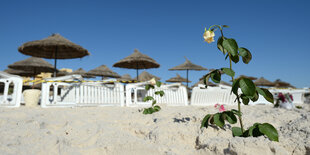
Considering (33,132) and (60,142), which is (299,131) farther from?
(33,132)

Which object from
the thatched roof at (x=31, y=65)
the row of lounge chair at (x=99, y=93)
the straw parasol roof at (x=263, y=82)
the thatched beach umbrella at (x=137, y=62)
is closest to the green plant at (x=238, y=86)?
the row of lounge chair at (x=99, y=93)

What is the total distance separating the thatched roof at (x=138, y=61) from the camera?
8406 mm

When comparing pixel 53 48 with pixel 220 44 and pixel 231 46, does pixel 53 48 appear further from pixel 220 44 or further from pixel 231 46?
pixel 231 46

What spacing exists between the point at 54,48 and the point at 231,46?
7.21 m

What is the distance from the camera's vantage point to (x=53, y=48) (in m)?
7.05

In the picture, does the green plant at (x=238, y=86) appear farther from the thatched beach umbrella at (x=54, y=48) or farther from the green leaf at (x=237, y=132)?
the thatched beach umbrella at (x=54, y=48)

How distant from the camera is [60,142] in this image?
1450 mm

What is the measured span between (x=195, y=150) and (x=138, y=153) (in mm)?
409

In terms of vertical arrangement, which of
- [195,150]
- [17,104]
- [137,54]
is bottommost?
[195,150]

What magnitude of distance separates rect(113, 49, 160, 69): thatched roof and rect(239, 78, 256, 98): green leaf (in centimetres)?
725

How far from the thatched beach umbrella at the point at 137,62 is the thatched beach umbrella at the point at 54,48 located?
6.41ft

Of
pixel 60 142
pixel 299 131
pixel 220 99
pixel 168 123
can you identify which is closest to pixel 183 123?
pixel 168 123

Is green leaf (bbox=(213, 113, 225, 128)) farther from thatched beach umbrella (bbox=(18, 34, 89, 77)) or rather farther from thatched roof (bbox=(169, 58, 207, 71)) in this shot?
thatched roof (bbox=(169, 58, 207, 71))

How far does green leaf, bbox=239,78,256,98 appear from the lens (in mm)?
1147
